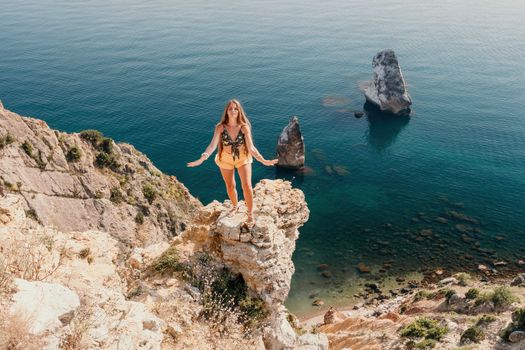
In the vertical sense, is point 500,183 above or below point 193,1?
below

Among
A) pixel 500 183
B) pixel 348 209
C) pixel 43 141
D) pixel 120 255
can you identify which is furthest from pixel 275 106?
pixel 120 255

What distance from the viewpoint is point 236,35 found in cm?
12838

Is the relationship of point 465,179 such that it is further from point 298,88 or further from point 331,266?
point 298,88

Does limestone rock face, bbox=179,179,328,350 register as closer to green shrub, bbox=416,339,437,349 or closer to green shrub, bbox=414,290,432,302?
green shrub, bbox=416,339,437,349

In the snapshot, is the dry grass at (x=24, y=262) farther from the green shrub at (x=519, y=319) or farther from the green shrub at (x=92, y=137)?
the green shrub at (x=92, y=137)

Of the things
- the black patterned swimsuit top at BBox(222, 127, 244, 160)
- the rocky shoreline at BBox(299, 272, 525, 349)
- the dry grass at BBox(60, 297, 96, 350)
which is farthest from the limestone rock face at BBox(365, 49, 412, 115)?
the dry grass at BBox(60, 297, 96, 350)

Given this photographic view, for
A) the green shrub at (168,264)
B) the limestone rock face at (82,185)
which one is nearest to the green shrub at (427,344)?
the green shrub at (168,264)

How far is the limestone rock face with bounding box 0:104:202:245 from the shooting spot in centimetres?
3606

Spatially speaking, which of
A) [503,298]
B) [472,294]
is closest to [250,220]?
[503,298]

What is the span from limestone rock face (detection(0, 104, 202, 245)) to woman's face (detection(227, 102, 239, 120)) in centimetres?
2730

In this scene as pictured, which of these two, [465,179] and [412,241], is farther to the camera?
[465,179]

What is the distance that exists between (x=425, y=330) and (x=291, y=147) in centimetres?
4237

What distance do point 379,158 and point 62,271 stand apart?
67.1 metres

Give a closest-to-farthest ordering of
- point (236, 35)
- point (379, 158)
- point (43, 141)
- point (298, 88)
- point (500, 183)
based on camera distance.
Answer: point (43, 141)
point (500, 183)
point (379, 158)
point (298, 88)
point (236, 35)
